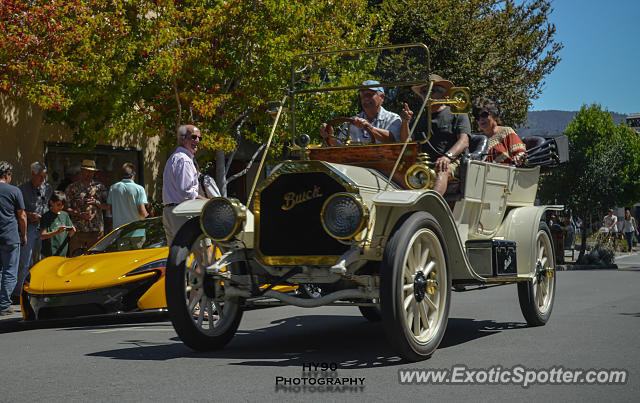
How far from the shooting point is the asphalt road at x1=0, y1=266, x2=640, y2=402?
194 inches

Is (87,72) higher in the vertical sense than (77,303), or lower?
higher

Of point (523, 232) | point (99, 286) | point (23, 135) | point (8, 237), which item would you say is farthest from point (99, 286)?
point (23, 135)

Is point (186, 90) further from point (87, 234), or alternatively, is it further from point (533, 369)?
point (533, 369)

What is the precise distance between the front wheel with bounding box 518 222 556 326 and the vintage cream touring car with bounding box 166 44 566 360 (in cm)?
41

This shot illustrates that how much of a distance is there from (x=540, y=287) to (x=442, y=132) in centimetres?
192

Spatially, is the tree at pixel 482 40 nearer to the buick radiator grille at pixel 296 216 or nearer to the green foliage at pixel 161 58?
the green foliage at pixel 161 58

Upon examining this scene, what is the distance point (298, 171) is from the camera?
623 cm

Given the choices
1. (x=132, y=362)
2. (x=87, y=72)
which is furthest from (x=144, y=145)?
(x=132, y=362)

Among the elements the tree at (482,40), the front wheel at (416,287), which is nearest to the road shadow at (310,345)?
the front wheel at (416,287)

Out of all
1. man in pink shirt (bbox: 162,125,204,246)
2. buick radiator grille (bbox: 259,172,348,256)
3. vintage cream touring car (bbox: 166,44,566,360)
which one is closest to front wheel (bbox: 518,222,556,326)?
vintage cream touring car (bbox: 166,44,566,360)

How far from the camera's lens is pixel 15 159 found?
17297 millimetres

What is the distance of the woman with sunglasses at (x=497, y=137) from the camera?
28.5 feet

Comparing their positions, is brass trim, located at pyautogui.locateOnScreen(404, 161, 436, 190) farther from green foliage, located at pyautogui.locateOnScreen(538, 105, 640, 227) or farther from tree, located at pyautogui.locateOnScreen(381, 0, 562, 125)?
green foliage, located at pyautogui.locateOnScreen(538, 105, 640, 227)

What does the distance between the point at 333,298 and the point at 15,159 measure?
13.2m
